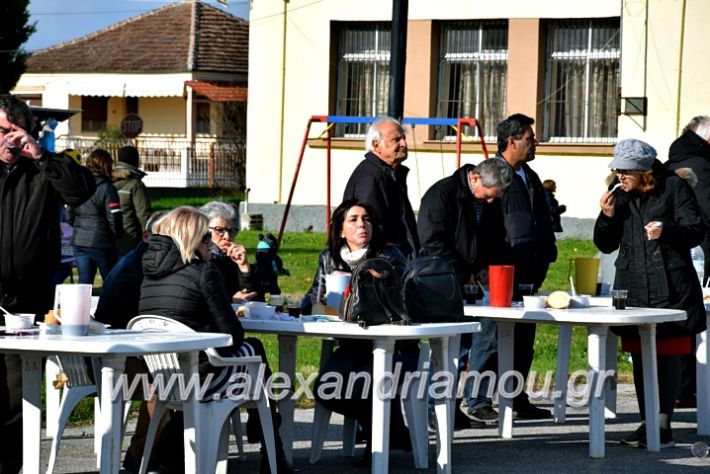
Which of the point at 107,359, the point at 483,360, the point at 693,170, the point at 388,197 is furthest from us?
the point at 693,170

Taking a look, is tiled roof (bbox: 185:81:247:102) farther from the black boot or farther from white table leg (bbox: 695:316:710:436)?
the black boot

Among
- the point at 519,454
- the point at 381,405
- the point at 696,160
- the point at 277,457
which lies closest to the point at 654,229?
the point at 519,454

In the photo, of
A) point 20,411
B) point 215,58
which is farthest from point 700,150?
point 215,58

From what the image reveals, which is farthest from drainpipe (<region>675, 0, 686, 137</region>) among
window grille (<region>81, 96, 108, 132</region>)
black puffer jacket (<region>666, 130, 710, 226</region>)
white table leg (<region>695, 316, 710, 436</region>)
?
window grille (<region>81, 96, 108, 132</region>)

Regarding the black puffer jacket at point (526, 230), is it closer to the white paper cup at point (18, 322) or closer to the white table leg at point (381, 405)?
the white table leg at point (381, 405)

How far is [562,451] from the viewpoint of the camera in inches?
344

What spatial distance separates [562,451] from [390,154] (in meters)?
2.04

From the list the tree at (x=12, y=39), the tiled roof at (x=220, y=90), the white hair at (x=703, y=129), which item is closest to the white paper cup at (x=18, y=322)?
the white hair at (x=703, y=129)

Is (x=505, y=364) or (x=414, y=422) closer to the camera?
(x=414, y=422)

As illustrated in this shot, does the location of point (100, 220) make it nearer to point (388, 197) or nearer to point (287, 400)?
point (388, 197)

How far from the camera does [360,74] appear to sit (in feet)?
79.7

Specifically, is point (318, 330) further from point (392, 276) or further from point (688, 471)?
point (688, 471)

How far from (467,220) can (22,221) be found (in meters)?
3.10

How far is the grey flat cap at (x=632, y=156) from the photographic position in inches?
342
